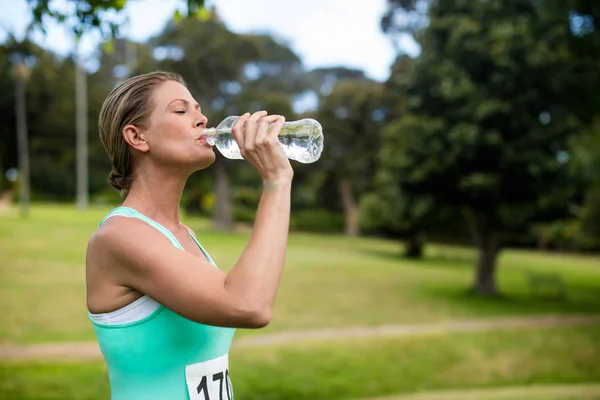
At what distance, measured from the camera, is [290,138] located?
5.52 feet

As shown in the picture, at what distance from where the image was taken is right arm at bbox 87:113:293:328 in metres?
1.43

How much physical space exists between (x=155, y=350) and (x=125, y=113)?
Answer: 0.59 meters

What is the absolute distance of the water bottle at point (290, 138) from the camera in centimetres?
167

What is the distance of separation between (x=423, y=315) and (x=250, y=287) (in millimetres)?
16471

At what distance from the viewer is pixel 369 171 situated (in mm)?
43531

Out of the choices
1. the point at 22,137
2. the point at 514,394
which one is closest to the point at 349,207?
the point at 22,137

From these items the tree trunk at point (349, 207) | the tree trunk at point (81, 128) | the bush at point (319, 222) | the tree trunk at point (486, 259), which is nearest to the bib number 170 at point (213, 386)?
the tree trunk at point (486, 259)

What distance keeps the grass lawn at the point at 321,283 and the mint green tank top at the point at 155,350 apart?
12.4 metres

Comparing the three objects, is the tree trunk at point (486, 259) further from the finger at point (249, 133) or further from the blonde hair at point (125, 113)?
the finger at point (249, 133)

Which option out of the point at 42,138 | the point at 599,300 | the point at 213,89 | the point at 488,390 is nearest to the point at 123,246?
the point at 488,390

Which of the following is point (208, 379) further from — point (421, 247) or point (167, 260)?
point (421, 247)

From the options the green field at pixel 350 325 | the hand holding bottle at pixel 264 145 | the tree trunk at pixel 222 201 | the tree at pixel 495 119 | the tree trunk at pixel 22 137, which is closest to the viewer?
the hand holding bottle at pixel 264 145

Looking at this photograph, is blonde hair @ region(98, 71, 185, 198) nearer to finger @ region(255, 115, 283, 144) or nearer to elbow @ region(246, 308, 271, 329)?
finger @ region(255, 115, 283, 144)

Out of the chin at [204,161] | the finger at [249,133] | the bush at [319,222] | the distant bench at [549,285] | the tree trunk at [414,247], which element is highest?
the finger at [249,133]
